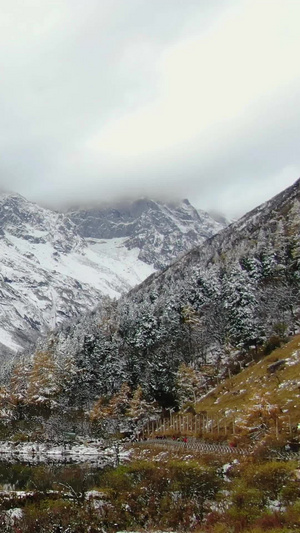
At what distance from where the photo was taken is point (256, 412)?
52.7 meters

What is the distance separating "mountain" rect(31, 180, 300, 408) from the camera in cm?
8994

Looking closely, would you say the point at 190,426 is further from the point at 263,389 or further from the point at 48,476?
the point at 48,476

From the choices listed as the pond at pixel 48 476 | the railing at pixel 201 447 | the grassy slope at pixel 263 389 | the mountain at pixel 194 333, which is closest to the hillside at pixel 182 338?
the mountain at pixel 194 333

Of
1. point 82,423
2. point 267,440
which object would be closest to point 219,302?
point 82,423

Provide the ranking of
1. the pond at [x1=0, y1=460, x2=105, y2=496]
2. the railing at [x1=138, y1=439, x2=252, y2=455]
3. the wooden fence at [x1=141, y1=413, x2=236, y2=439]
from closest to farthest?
the pond at [x1=0, y1=460, x2=105, y2=496] → the railing at [x1=138, y1=439, x2=252, y2=455] → the wooden fence at [x1=141, y1=413, x2=236, y2=439]

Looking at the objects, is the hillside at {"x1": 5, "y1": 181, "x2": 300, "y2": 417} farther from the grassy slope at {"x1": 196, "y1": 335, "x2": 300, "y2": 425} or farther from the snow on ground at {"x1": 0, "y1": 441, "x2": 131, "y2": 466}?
the snow on ground at {"x1": 0, "y1": 441, "x2": 131, "y2": 466}

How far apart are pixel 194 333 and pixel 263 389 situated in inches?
1779

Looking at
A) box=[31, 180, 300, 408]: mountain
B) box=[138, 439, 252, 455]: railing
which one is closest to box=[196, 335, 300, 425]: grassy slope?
box=[138, 439, 252, 455]: railing

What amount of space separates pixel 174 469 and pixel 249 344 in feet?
197

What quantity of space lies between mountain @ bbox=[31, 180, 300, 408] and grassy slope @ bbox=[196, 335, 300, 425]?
7.62 m

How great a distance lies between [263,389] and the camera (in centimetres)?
6125

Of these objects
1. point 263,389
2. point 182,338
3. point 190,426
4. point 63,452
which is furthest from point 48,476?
point 182,338

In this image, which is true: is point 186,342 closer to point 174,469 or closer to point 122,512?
point 174,469

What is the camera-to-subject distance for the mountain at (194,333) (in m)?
89.9
